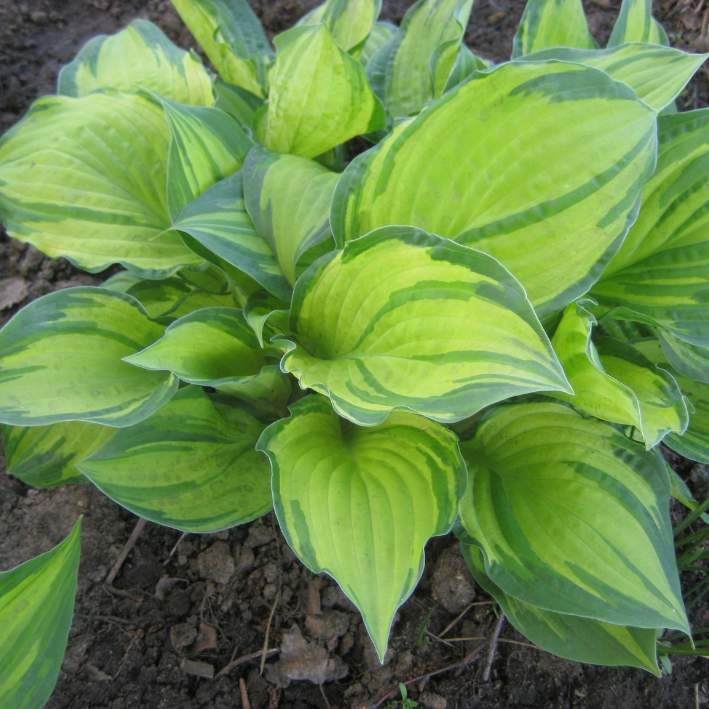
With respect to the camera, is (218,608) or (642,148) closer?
(642,148)

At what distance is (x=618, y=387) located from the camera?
75 centimetres

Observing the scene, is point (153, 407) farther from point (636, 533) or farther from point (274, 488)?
point (636, 533)

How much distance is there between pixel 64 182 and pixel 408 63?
0.79 metres

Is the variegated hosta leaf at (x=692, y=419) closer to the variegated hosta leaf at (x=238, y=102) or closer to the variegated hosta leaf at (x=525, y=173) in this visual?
the variegated hosta leaf at (x=525, y=173)

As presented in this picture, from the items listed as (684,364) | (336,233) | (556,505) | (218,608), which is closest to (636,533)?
(556,505)

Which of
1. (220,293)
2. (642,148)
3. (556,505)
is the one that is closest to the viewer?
(642,148)

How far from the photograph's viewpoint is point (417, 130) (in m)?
0.85

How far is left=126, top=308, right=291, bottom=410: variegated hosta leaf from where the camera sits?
31.5 inches

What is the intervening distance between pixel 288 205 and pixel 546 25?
701 millimetres

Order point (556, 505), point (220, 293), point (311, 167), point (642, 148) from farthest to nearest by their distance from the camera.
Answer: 1. point (220, 293)
2. point (311, 167)
3. point (556, 505)
4. point (642, 148)

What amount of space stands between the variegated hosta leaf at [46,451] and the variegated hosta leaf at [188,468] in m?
0.21

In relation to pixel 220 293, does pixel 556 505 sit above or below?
below

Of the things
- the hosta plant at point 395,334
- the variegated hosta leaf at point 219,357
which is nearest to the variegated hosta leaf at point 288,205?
the hosta plant at point 395,334

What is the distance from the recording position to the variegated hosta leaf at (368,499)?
76 cm
